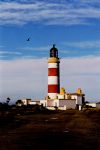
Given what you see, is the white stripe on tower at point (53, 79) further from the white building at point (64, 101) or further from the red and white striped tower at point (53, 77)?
the white building at point (64, 101)

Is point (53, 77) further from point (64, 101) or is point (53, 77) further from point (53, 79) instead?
point (64, 101)

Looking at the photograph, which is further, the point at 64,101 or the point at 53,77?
the point at 64,101

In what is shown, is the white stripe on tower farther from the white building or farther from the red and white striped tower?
the white building

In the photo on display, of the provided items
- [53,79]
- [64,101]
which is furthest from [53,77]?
[64,101]

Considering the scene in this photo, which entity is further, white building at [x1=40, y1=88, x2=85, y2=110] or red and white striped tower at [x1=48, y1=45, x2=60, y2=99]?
white building at [x1=40, y1=88, x2=85, y2=110]

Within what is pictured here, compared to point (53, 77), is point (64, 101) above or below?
below

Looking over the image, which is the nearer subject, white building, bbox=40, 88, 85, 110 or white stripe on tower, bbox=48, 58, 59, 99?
white stripe on tower, bbox=48, 58, 59, 99

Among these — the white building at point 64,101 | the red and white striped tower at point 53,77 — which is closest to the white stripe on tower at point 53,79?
the red and white striped tower at point 53,77

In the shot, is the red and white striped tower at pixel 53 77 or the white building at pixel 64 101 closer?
the red and white striped tower at pixel 53 77

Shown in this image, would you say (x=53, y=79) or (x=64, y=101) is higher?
(x=53, y=79)

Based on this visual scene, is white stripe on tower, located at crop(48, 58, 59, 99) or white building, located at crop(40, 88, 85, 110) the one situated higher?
white stripe on tower, located at crop(48, 58, 59, 99)

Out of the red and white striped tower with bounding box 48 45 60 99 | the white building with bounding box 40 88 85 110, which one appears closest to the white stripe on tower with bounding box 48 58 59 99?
the red and white striped tower with bounding box 48 45 60 99

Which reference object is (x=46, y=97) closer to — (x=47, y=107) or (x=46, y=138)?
(x=47, y=107)

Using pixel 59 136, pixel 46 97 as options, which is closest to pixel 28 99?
pixel 46 97
